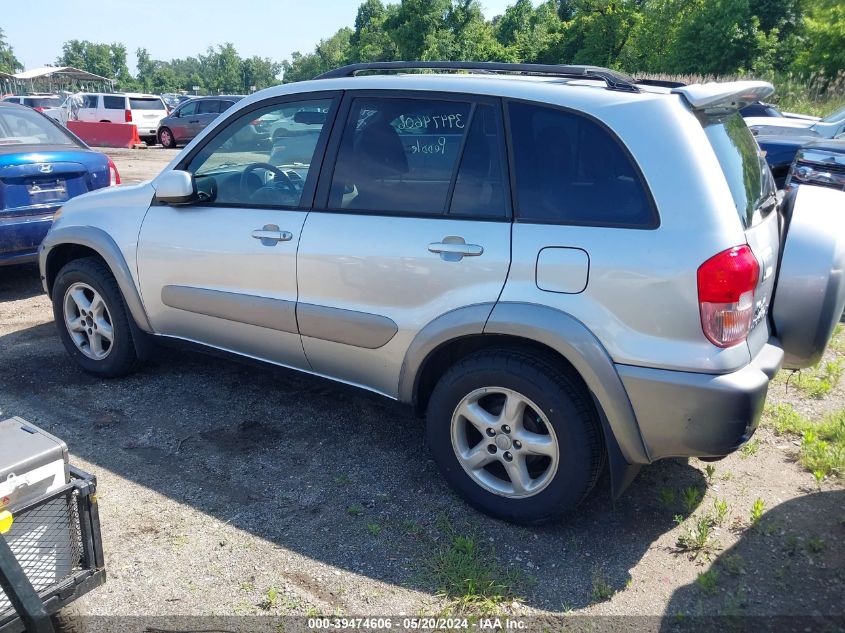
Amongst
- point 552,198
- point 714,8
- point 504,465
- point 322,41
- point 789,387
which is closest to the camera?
point 552,198

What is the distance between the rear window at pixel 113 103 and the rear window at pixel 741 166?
24853 millimetres

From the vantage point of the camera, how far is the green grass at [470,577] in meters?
2.68

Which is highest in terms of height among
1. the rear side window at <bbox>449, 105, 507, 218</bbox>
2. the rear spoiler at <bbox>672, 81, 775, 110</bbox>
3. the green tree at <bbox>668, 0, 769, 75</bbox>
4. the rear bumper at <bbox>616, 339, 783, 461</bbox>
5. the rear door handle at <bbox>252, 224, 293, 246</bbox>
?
the green tree at <bbox>668, 0, 769, 75</bbox>

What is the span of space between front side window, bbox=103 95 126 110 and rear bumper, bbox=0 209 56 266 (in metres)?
20.4

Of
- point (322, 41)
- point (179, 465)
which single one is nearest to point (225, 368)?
point (179, 465)

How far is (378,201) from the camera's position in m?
3.37

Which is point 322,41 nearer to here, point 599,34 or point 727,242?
point 599,34

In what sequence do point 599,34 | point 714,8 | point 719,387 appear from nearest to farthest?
point 719,387 < point 714,8 < point 599,34

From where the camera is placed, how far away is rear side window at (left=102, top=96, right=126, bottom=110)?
24405mm

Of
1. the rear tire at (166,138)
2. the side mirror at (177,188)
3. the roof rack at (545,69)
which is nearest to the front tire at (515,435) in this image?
the roof rack at (545,69)

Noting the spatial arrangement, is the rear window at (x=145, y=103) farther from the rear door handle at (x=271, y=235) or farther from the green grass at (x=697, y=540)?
the green grass at (x=697, y=540)

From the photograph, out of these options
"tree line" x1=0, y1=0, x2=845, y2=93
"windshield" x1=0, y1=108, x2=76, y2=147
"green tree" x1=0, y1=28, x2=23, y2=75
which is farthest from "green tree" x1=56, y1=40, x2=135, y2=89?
"windshield" x1=0, y1=108, x2=76, y2=147

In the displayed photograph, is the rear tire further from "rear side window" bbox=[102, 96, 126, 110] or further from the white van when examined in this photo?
"rear side window" bbox=[102, 96, 126, 110]

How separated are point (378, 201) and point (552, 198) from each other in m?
0.87
